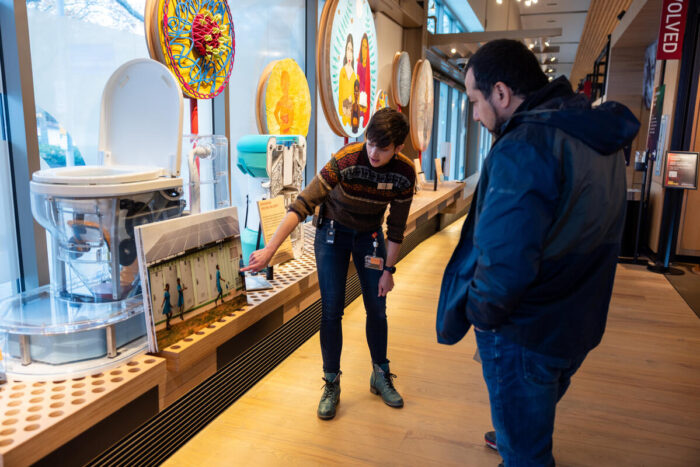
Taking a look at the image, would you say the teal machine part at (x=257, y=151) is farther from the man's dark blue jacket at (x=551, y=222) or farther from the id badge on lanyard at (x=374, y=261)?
the man's dark blue jacket at (x=551, y=222)

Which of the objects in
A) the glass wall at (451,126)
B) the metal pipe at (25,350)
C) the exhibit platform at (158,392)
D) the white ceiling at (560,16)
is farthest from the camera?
the white ceiling at (560,16)

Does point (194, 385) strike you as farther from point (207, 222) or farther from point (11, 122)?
point (11, 122)

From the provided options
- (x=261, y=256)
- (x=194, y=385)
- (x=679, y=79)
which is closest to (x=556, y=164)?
(x=261, y=256)

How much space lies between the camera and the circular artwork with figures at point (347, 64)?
3.83 metres

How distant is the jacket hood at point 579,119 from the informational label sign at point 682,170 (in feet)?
14.1

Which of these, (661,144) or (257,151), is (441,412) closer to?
(257,151)

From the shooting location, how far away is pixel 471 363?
293cm

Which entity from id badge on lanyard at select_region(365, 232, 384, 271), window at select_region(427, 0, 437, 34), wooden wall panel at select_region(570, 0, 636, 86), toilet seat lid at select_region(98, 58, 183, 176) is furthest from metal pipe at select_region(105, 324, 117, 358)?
wooden wall panel at select_region(570, 0, 636, 86)

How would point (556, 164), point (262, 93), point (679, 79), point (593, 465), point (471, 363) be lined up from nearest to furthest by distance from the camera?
point (556, 164) → point (593, 465) → point (471, 363) → point (262, 93) → point (679, 79)

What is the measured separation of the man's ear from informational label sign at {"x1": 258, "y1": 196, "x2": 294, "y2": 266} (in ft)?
5.06

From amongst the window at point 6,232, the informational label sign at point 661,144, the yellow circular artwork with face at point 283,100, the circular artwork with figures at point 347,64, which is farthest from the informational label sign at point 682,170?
Answer: the window at point 6,232

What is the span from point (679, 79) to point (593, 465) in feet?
15.0

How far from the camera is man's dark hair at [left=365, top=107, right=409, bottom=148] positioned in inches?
80.9

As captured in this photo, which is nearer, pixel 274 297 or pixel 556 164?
pixel 556 164
